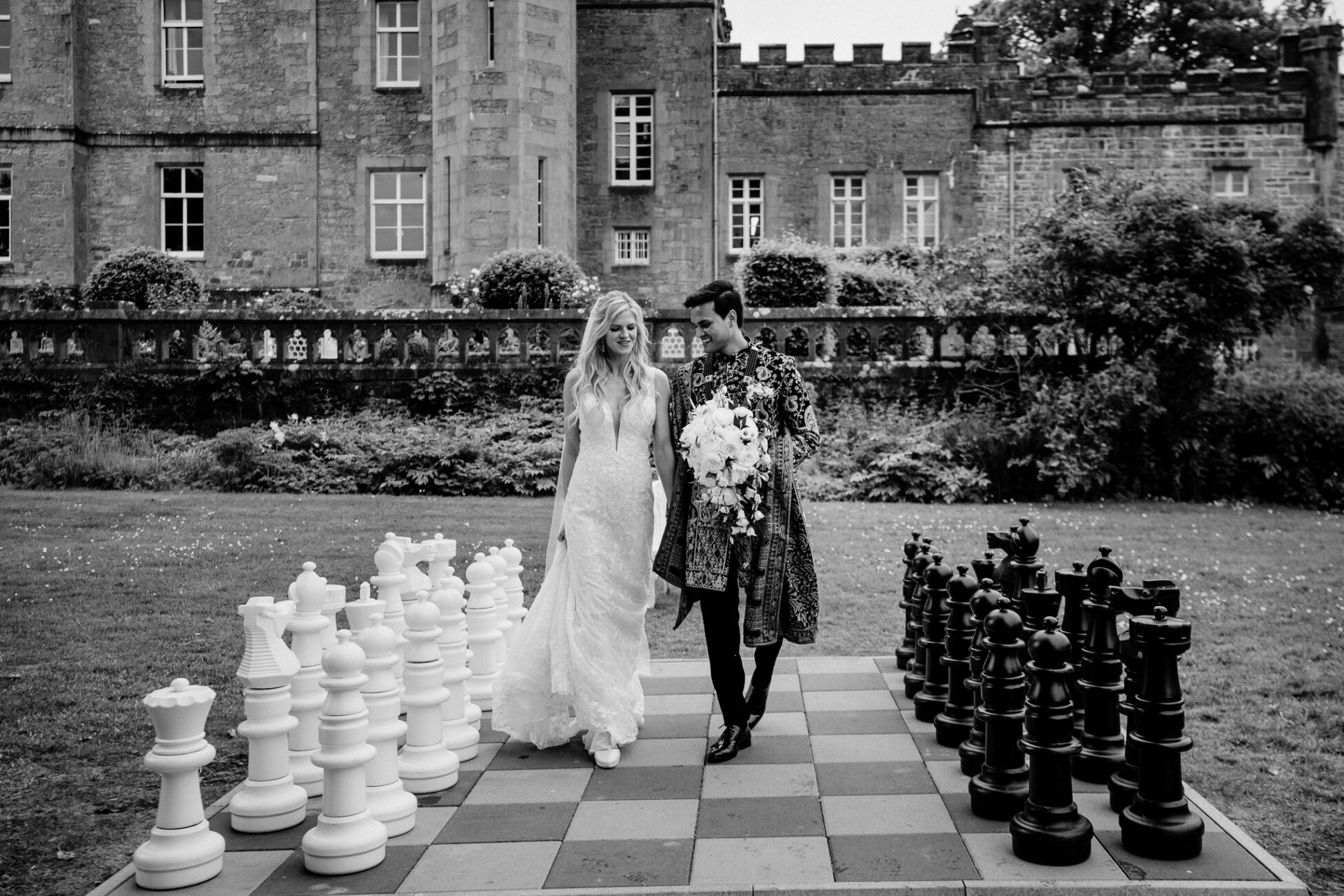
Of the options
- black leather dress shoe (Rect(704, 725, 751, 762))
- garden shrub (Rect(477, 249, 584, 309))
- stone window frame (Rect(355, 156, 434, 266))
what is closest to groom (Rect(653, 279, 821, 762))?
black leather dress shoe (Rect(704, 725, 751, 762))

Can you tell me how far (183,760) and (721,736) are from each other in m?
2.34

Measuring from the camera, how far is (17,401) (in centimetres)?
1686

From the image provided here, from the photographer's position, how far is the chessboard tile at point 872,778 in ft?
14.9

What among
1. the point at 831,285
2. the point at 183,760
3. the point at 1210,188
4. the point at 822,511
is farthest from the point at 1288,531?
the point at 1210,188

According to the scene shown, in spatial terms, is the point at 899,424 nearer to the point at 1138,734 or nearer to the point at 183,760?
the point at 1138,734

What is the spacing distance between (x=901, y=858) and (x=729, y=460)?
1.83 meters

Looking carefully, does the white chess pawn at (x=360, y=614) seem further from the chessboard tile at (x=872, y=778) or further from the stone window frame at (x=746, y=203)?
the stone window frame at (x=746, y=203)

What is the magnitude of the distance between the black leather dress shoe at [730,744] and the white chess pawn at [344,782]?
5.27 feet

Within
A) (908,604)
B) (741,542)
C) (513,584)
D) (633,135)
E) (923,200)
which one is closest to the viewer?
(741,542)

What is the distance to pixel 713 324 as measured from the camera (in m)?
5.18

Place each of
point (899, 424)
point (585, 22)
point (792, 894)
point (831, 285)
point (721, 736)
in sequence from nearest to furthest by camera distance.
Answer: point (792, 894) < point (721, 736) < point (899, 424) < point (831, 285) < point (585, 22)

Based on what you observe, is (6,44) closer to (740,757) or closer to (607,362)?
(607,362)

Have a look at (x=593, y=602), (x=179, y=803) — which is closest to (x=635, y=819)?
(x=593, y=602)

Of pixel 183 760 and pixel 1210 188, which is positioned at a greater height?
pixel 1210 188
